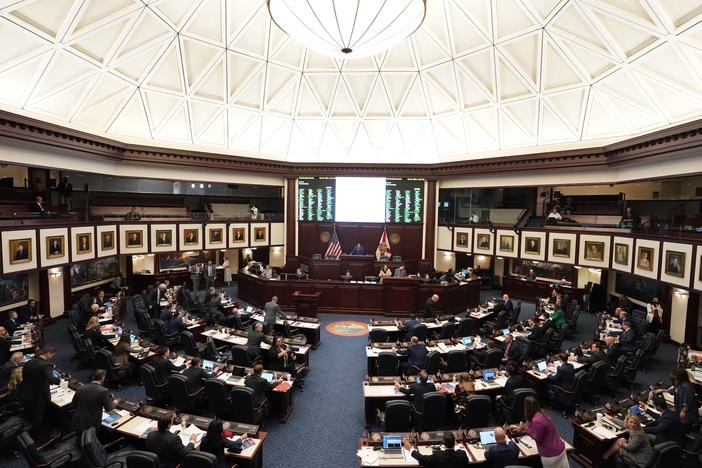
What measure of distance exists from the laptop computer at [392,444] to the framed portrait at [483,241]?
14.7m

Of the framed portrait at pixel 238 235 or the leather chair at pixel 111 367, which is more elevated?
the framed portrait at pixel 238 235

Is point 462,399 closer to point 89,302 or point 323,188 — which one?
point 89,302

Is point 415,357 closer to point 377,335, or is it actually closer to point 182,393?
point 377,335

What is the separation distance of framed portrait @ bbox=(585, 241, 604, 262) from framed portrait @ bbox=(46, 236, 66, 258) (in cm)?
2077

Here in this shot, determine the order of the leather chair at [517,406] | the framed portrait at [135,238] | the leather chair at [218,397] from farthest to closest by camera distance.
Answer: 1. the framed portrait at [135,238]
2. the leather chair at [218,397]
3. the leather chair at [517,406]

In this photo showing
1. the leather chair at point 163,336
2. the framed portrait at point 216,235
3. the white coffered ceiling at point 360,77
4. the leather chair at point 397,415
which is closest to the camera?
the leather chair at point 397,415

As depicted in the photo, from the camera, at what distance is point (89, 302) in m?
13.6

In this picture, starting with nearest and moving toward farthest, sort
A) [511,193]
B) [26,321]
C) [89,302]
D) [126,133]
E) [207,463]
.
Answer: [207,463], [26,321], [89,302], [126,133], [511,193]

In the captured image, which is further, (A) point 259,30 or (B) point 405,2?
(A) point 259,30

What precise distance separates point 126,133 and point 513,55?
1717 centimetres

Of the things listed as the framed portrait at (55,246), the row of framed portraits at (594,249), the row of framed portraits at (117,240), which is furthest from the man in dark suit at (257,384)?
the row of framed portraits at (594,249)

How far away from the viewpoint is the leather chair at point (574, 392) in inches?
317

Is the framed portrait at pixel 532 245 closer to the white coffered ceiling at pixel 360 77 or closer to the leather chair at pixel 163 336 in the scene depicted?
the white coffered ceiling at pixel 360 77

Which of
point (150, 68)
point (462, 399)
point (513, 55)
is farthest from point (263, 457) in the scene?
point (513, 55)
